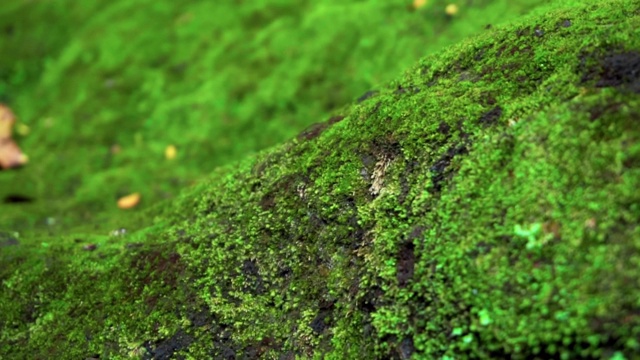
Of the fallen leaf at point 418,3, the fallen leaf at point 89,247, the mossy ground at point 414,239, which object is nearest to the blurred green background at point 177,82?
the fallen leaf at point 418,3

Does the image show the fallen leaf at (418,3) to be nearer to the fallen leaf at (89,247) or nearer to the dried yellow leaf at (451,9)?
the dried yellow leaf at (451,9)

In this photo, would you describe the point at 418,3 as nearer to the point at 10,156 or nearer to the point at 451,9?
the point at 451,9

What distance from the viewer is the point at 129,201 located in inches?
287

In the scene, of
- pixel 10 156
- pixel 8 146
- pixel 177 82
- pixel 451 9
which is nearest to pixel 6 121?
pixel 8 146

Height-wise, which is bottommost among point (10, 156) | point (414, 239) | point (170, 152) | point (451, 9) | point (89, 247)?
point (170, 152)

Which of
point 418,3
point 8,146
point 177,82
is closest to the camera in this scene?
point 418,3

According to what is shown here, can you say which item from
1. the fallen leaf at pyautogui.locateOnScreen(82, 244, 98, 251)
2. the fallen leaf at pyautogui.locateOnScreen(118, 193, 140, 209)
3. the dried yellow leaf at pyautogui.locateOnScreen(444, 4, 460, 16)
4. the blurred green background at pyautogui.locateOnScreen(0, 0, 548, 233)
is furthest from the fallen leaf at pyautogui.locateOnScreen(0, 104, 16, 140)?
the dried yellow leaf at pyautogui.locateOnScreen(444, 4, 460, 16)

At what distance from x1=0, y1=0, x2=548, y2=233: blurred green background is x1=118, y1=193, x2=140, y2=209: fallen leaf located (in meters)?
0.10

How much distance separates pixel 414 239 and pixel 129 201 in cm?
552

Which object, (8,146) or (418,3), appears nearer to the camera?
(418,3)

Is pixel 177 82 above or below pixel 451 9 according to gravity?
below

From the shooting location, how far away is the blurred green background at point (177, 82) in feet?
24.2

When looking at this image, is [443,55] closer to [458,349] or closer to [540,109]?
[540,109]

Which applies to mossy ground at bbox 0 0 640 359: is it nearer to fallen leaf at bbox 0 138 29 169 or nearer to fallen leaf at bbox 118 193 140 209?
fallen leaf at bbox 118 193 140 209
